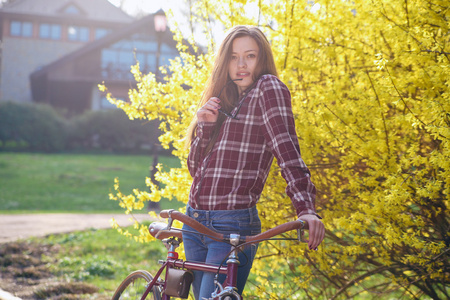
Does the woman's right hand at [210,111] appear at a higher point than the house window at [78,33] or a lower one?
lower

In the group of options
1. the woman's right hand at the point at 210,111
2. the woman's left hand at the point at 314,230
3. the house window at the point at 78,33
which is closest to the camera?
the woman's left hand at the point at 314,230

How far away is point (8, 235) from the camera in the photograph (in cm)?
880

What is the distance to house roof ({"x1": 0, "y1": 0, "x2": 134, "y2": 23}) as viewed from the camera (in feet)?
117

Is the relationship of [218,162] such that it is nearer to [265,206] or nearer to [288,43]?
[265,206]

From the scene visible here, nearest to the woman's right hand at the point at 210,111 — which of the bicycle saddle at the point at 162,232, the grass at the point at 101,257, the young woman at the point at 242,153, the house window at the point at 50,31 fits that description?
the young woman at the point at 242,153

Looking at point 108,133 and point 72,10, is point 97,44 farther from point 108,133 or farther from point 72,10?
point 72,10

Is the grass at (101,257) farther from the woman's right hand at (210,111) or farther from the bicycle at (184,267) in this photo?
the woman's right hand at (210,111)

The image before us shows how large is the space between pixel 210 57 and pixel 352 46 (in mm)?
1053

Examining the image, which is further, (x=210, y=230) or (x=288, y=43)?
(x=288, y=43)

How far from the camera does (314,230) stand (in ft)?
6.57

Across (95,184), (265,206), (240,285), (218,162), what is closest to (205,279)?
(240,285)

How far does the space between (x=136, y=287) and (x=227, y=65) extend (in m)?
1.39

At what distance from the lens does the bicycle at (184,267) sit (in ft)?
6.71

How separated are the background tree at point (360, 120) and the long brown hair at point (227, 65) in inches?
24.4
